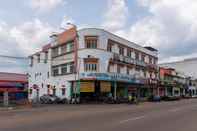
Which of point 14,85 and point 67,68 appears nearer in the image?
point 67,68

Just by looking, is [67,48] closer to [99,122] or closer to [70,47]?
[70,47]

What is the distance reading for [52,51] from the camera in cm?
5809

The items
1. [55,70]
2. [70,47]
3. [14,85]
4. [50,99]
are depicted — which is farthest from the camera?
[14,85]

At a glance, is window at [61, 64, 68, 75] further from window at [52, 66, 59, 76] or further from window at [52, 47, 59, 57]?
window at [52, 47, 59, 57]

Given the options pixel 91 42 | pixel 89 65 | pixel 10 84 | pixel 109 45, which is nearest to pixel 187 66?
pixel 10 84

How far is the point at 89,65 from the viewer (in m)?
49.3

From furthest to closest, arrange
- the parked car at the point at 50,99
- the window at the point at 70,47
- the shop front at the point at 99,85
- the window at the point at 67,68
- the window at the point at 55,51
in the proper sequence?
1. the window at the point at 55,51
2. the window at the point at 70,47
3. the window at the point at 67,68
4. the parked car at the point at 50,99
5. the shop front at the point at 99,85

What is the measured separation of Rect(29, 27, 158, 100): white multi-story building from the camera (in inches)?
1933

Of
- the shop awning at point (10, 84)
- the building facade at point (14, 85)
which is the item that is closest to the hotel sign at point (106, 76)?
the building facade at point (14, 85)

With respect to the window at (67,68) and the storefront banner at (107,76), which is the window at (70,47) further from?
the storefront banner at (107,76)

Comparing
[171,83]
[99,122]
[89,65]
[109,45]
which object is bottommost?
[99,122]

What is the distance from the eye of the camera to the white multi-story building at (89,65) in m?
49.1

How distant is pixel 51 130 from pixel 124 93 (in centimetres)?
4388

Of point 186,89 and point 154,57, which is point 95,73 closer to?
point 154,57
